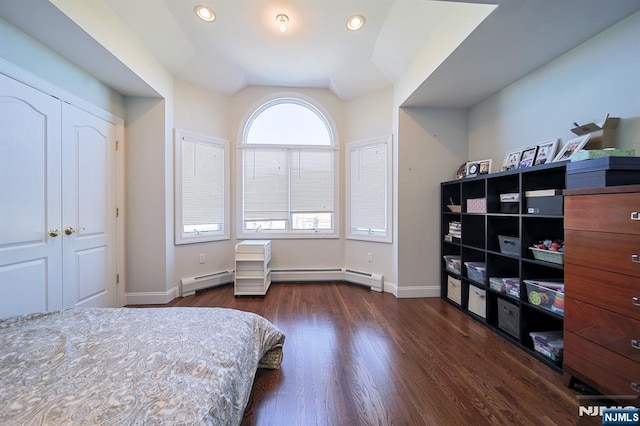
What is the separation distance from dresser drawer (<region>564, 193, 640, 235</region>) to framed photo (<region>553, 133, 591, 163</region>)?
57 centimetres

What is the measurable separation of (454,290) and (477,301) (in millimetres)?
354

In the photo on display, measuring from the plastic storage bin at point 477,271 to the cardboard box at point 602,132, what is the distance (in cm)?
127

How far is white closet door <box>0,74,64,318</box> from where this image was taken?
1.72 meters

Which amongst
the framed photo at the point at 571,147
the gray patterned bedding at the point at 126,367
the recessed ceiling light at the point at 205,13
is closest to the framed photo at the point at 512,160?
the framed photo at the point at 571,147

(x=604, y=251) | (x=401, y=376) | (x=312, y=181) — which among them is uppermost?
(x=312, y=181)

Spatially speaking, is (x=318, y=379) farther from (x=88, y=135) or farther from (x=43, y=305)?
(x=88, y=135)

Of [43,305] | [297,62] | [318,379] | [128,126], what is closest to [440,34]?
[297,62]

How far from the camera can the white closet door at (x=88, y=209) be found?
217 cm

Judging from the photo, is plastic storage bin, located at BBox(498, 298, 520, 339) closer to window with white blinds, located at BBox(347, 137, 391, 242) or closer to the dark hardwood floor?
the dark hardwood floor

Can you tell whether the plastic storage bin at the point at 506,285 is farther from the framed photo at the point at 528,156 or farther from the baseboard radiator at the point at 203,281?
the baseboard radiator at the point at 203,281

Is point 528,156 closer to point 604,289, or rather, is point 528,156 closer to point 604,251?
point 604,251

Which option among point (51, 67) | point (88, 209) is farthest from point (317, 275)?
point (51, 67)

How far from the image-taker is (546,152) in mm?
2115

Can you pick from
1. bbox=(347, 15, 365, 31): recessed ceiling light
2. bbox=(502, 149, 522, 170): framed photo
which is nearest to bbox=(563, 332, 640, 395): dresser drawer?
bbox=(502, 149, 522, 170): framed photo
